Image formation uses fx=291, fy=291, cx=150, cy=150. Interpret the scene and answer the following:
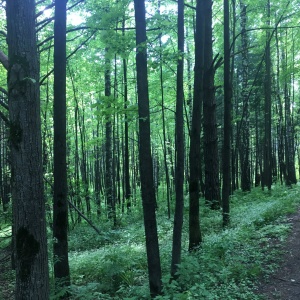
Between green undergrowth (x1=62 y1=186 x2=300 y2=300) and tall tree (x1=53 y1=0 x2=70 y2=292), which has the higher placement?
tall tree (x1=53 y1=0 x2=70 y2=292)

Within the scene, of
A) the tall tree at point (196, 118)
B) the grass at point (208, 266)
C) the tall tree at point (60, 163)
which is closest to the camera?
the grass at point (208, 266)

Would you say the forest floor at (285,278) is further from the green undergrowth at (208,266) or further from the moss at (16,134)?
the moss at (16,134)

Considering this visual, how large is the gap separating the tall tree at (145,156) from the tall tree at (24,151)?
1.98 metres

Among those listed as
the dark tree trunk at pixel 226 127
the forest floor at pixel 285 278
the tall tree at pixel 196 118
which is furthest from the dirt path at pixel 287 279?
the dark tree trunk at pixel 226 127

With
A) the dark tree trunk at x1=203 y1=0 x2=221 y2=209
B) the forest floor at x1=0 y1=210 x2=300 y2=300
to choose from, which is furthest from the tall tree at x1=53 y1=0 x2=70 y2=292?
the dark tree trunk at x1=203 y1=0 x2=221 y2=209

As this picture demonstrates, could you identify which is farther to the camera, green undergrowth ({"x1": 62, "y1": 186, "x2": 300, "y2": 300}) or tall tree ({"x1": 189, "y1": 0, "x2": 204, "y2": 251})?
tall tree ({"x1": 189, "y1": 0, "x2": 204, "y2": 251})

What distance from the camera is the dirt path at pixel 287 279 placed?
5062 millimetres

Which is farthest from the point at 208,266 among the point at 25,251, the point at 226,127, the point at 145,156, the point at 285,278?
the point at 226,127

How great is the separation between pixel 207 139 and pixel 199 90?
5.03 metres

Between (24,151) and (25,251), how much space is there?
1.17 metres

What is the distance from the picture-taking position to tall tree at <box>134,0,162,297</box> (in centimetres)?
500

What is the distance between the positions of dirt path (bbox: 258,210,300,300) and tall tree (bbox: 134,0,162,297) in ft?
6.57

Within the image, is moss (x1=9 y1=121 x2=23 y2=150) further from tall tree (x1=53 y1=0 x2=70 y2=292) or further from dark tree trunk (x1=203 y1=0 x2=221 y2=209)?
dark tree trunk (x1=203 y1=0 x2=221 y2=209)

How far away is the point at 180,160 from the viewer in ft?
19.3
